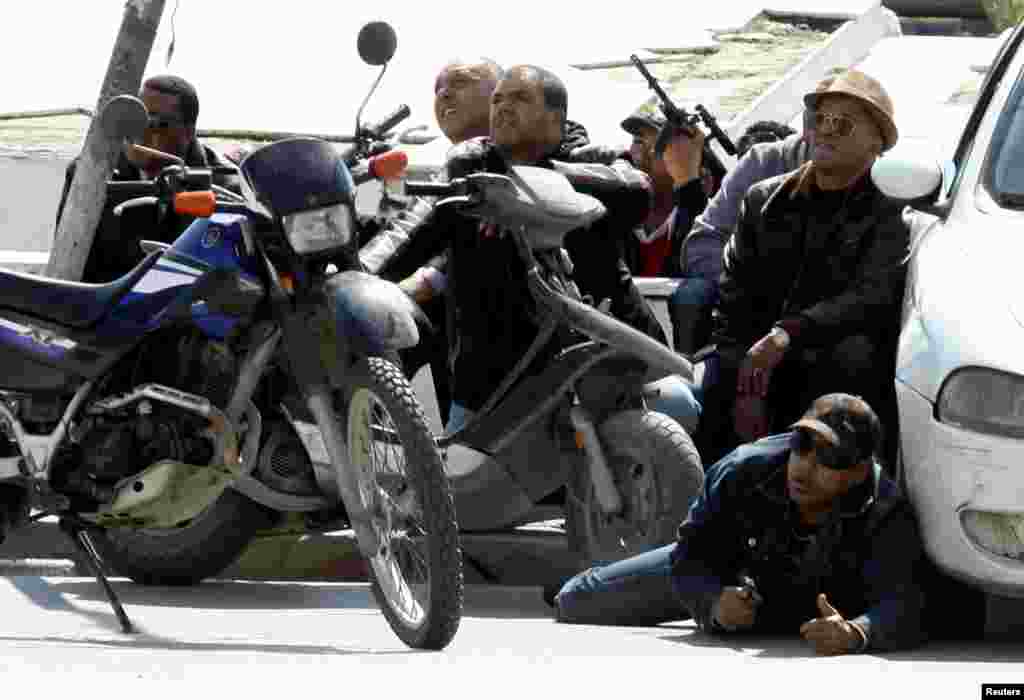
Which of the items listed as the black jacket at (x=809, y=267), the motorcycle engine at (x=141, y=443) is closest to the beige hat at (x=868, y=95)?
the black jacket at (x=809, y=267)

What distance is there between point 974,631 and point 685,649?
3.11 feet

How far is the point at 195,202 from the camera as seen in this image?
7.76m

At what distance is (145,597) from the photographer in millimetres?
9094

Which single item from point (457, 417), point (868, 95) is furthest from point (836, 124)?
point (457, 417)

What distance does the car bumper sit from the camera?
7648mm

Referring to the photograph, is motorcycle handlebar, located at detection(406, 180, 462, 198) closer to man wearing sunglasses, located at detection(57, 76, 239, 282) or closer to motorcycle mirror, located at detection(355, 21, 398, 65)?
motorcycle mirror, located at detection(355, 21, 398, 65)

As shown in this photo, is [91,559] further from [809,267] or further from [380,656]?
[809,267]

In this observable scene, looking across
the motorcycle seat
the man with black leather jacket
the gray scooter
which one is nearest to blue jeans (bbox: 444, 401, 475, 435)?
the man with black leather jacket

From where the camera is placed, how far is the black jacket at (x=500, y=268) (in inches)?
364

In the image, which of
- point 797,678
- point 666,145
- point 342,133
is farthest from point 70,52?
point 797,678

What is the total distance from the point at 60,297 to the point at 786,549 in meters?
2.08

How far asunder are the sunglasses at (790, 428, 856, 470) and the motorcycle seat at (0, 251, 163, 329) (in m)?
1.85

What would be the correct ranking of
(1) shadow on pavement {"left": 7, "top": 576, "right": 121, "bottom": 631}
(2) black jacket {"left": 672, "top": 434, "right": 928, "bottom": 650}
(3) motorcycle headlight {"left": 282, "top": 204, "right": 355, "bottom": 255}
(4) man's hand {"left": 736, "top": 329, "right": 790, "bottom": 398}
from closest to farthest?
(3) motorcycle headlight {"left": 282, "top": 204, "right": 355, "bottom": 255}, (2) black jacket {"left": 672, "top": 434, "right": 928, "bottom": 650}, (1) shadow on pavement {"left": 7, "top": 576, "right": 121, "bottom": 631}, (4) man's hand {"left": 736, "top": 329, "right": 790, "bottom": 398}

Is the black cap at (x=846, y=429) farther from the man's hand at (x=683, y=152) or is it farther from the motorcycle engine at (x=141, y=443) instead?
the man's hand at (x=683, y=152)
